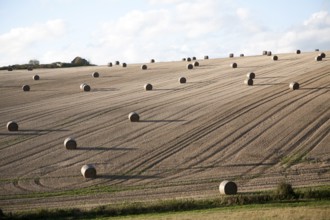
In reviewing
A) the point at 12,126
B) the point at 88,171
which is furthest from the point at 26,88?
the point at 88,171

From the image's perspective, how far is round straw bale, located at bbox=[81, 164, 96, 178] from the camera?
2408 centimetres

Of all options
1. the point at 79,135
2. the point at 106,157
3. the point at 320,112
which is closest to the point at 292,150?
the point at 320,112

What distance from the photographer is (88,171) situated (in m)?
24.1

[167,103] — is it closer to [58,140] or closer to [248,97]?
[248,97]

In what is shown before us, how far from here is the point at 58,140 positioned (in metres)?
29.6

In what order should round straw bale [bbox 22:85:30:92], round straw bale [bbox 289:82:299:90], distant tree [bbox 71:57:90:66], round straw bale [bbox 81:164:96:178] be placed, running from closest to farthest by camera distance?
round straw bale [bbox 81:164:96:178]
round straw bale [bbox 289:82:299:90]
round straw bale [bbox 22:85:30:92]
distant tree [bbox 71:57:90:66]

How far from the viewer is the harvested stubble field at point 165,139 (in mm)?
23141

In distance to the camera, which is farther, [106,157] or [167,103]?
[167,103]

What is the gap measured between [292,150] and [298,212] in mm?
8187

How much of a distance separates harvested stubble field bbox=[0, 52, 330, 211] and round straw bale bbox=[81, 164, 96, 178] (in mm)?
252

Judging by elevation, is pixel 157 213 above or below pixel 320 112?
below

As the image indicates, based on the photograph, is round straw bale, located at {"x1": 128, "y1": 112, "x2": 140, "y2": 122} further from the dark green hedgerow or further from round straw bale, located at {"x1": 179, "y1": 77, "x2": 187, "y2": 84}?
round straw bale, located at {"x1": 179, "y1": 77, "x2": 187, "y2": 84}

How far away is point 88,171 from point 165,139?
6.04 metres

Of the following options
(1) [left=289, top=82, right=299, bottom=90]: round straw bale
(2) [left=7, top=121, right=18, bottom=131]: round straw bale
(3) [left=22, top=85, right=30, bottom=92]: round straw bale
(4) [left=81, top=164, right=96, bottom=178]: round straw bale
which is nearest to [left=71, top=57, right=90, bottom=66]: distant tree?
(3) [left=22, top=85, right=30, bottom=92]: round straw bale
